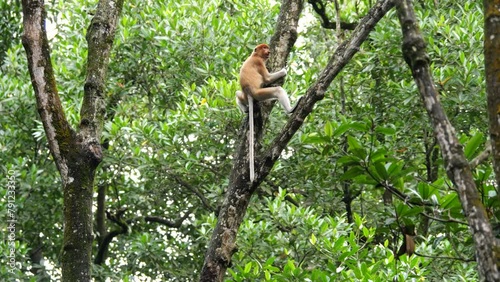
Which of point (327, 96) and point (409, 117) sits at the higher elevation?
point (327, 96)

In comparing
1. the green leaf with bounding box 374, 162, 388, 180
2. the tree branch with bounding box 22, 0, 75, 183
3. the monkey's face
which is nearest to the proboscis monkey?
the monkey's face

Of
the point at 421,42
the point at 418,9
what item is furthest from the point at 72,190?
the point at 418,9

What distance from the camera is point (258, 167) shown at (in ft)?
14.4

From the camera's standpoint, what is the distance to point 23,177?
9.56m

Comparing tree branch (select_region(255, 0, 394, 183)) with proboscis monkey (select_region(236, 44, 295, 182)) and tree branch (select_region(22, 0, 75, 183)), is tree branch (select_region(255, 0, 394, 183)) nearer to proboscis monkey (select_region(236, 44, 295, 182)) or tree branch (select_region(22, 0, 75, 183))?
proboscis monkey (select_region(236, 44, 295, 182))

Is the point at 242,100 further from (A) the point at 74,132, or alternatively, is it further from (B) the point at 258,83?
(A) the point at 74,132

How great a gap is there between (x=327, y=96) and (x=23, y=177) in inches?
144

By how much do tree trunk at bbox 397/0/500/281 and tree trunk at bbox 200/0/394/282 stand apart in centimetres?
182

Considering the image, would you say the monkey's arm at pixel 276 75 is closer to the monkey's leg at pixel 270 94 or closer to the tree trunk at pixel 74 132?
the monkey's leg at pixel 270 94

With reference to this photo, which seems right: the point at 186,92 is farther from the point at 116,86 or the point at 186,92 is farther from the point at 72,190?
the point at 72,190

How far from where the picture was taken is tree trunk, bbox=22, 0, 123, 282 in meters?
4.49

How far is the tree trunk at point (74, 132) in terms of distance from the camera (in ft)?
14.7

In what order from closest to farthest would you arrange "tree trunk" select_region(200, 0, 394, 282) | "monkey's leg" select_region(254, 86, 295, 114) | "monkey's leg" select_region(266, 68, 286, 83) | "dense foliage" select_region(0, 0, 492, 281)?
"tree trunk" select_region(200, 0, 394, 282) → "monkey's leg" select_region(266, 68, 286, 83) → "monkey's leg" select_region(254, 86, 295, 114) → "dense foliage" select_region(0, 0, 492, 281)

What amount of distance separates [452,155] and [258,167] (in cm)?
222
